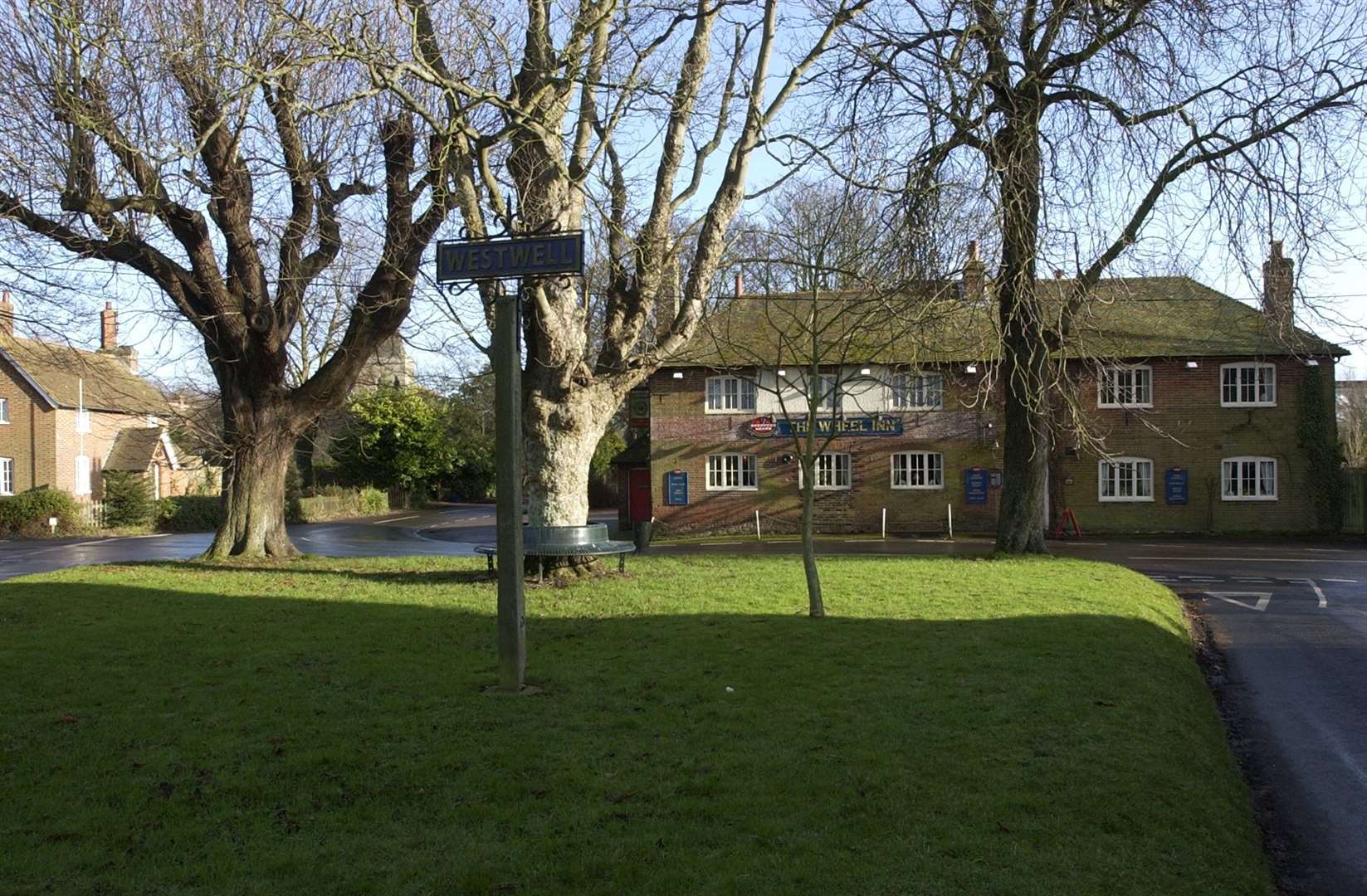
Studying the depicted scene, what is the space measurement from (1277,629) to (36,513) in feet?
121

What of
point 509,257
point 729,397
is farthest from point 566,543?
point 729,397

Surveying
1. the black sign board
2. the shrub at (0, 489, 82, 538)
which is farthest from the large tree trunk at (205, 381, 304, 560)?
the shrub at (0, 489, 82, 538)

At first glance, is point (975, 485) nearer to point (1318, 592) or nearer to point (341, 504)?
point (1318, 592)

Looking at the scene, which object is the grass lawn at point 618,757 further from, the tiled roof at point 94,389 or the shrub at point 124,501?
the shrub at point 124,501

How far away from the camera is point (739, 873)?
4.58 meters

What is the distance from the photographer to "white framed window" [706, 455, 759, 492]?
34.8 meters

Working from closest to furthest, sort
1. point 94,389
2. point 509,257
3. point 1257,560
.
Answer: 1. point 509,257
2. point 1257,560
3. point 94,389

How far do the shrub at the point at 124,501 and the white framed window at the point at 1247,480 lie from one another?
119 ft

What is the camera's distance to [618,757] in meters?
6.27

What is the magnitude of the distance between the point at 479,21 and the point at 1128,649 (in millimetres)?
10521

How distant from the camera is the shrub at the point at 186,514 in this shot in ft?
133

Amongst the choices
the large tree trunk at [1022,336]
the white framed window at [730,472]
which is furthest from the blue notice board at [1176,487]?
the white framed window at [730,472]

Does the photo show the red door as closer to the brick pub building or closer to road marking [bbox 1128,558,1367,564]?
the brick pub building

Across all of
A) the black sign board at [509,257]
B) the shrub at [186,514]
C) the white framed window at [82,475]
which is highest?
the black sign board at [509,257]
